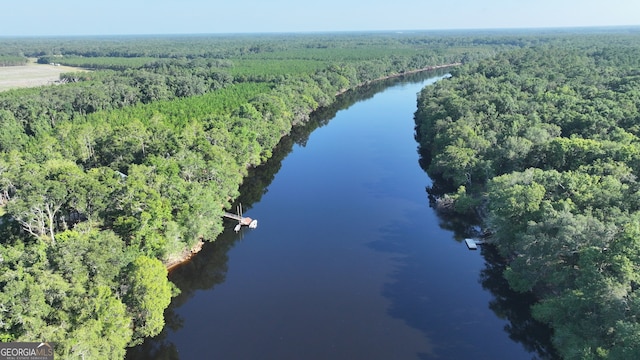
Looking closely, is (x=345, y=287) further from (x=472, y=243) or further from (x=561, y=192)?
(x=561, y=192)

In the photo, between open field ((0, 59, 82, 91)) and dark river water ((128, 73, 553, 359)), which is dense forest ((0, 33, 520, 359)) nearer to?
dark river water ((128, 73, 553, 359))

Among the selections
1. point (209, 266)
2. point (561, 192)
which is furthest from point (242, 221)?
point (561, 192)

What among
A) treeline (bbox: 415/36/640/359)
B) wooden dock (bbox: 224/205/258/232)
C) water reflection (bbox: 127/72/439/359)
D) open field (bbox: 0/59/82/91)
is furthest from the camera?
open field (bbox: 0/59/82/91)

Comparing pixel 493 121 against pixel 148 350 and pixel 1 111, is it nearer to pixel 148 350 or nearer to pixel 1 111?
pixel 148 350

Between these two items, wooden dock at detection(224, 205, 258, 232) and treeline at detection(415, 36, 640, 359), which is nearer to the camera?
treeline at detection(415, 36, 640, 359)

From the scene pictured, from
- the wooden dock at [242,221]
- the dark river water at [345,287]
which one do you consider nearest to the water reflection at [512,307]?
the dark river water at [345,287]

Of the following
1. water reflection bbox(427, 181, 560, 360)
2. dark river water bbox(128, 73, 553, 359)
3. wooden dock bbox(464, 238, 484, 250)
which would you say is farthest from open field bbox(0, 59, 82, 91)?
water reflection bbox(427, 181, 560, 360)

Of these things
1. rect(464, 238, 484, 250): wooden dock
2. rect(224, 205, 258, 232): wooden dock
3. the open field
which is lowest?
rect(464, 238, 484, 250): wooden dock
